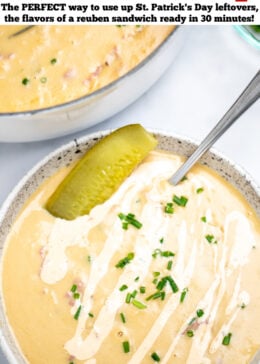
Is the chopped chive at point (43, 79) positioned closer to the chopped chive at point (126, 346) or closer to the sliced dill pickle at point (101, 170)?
the sliced dill pickle at point (101, 170)

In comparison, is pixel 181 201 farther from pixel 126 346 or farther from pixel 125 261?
pixel 126 346

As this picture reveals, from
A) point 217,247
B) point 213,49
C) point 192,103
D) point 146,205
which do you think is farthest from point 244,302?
point 213,49

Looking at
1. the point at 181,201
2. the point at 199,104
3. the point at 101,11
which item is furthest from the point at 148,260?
the point at 101,11

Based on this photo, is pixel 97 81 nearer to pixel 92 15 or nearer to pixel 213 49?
pixel 92 15

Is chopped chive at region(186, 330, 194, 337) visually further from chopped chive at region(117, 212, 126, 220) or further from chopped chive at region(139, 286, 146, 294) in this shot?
chopped chive at region(117, 212, 126, 220)

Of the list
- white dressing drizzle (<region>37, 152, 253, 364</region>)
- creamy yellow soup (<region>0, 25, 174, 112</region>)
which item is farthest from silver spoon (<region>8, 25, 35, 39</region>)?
white dressing drizzle (<region>37, 152, 253, 364</region>)
